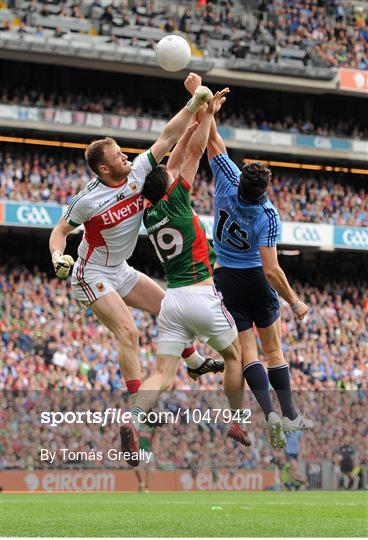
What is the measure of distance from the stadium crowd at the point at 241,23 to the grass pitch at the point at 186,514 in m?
17.9

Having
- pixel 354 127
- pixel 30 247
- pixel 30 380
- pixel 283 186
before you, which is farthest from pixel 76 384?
pixel 354 127

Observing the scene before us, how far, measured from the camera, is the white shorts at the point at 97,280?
390 inches

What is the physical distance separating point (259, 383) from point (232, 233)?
1420 millimetres

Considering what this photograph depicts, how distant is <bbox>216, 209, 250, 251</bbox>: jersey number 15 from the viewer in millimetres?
9906

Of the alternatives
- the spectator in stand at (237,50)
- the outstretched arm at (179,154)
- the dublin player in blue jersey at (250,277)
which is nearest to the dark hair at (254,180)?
the dublin player in blue jersey at (250,277)

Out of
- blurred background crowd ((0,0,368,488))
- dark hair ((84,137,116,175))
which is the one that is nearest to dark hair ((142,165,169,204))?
dark hair ((84,137,116,175))

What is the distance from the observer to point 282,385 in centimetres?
1027

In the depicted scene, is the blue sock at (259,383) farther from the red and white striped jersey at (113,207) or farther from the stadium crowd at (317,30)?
the stadium crowd at (317,30)

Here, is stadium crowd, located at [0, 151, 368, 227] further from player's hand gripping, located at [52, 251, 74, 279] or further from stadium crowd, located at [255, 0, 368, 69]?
player's hand gripping, located at [52, 251, 74, 279]

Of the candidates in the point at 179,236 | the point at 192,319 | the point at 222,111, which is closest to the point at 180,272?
the point at 179,236

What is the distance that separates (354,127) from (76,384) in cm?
1999

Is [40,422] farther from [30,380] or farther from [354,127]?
[354,127]

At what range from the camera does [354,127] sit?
1629 inches

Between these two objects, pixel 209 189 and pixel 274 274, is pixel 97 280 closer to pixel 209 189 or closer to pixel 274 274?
pixel 274 274
